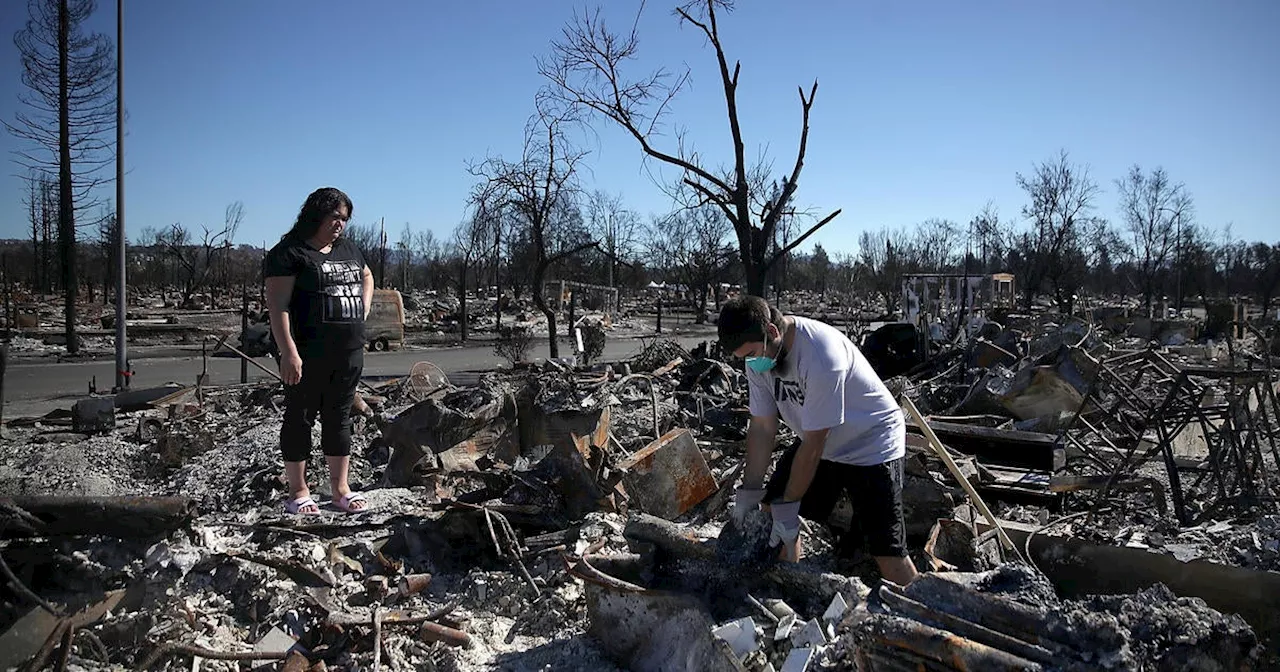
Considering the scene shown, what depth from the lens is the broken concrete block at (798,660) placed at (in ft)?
8.79

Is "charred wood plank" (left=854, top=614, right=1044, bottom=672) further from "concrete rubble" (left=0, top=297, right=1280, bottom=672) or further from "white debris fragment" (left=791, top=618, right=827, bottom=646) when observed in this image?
"white debris fragment" (left=791, top=618, right=827, bottom=646)

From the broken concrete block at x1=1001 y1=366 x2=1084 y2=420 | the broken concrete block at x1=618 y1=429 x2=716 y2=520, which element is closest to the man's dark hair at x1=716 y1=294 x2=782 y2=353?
the broken concrete block at x1=618 y1=429 x2=716 y2=520

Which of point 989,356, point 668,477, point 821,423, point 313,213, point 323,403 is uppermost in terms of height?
point 313,213

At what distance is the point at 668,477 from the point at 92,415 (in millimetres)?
6569

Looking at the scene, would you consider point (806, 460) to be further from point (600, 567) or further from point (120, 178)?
point (120, 178)

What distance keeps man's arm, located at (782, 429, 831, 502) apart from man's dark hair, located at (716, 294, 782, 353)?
0.44 metres

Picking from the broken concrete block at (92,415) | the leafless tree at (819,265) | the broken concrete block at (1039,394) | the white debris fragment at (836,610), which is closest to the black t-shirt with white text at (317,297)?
the white debris fragment at (836,610)

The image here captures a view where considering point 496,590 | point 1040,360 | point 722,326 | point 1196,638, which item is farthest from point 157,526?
point 1040,360

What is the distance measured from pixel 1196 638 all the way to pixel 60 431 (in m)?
9.59

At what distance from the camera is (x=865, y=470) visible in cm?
329

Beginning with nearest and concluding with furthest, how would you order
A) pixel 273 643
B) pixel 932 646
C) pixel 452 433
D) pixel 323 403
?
pixel 932 646 → pixel 273 643 → pixel 323 403 → pixel 452 433

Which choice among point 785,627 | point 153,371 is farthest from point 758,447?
point 153,371

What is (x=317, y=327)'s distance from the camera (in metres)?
4.16

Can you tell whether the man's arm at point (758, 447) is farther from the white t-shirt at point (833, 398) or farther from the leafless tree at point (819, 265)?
the leafless tree at point (819, 265)
